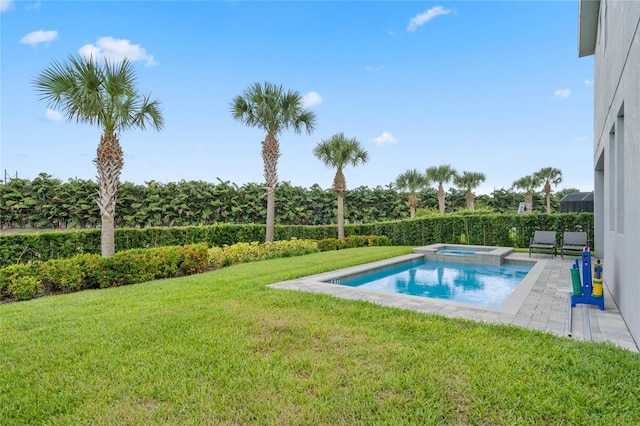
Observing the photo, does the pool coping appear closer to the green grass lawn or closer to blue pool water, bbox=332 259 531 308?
blue pool water, bbox=332 259 531 308

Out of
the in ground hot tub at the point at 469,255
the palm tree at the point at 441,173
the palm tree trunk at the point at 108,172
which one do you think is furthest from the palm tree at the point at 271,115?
the palm tree at the point at 441,173

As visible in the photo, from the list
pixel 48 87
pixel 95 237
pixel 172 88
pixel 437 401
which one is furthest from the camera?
pixel 172 88

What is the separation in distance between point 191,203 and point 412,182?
654 inches

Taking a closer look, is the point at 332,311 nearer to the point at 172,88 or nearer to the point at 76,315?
the point at 76,315

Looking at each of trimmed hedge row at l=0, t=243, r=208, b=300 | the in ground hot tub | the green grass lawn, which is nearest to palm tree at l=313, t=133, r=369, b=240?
the in ground hot tub

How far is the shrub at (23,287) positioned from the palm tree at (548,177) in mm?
36237

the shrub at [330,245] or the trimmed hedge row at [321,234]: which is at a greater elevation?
the trimmed hedge row at [321,234]

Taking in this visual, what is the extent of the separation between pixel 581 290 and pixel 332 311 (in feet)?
12.9

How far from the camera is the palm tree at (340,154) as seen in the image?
61.5 ft

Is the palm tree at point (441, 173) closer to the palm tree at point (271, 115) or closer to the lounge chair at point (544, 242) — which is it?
the palm tree at point (271, 115)

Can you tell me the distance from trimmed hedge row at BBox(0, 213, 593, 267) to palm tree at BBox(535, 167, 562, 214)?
774 inches

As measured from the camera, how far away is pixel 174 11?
11328mm

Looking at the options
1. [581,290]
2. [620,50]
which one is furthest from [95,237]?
[620,50]

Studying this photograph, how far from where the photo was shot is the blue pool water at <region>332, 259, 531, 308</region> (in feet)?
25.6
